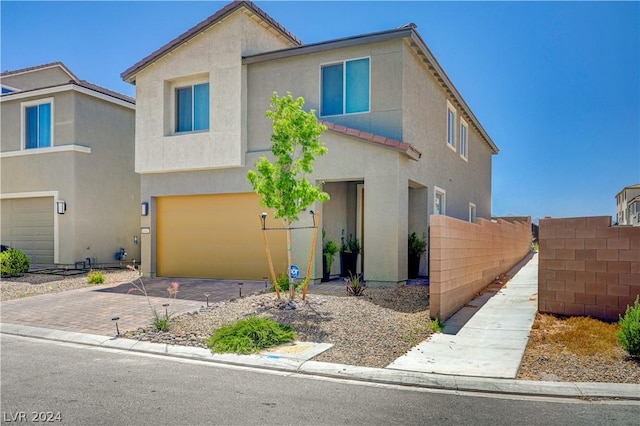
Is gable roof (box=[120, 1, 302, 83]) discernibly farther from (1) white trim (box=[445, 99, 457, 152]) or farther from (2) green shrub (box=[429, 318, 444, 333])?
(2) green shrub (box=[429, 318, 444, 333])

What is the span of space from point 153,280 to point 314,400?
11.0 metres

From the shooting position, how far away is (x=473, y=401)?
532 cm

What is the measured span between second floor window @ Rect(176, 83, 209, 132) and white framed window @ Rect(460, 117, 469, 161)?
416 inches

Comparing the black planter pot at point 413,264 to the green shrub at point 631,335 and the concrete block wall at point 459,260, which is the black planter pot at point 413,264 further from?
the green shrub at point 631,335

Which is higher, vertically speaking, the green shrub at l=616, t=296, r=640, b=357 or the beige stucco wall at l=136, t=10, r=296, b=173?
the beige stucco wall at l=136, t=10, r=296, b=173

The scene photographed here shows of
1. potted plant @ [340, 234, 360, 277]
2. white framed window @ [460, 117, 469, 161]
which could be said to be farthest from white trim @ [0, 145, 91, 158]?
white framed window @ [460, 117, 469, 161]

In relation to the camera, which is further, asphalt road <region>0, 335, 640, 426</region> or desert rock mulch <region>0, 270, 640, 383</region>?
Result: desert rock mulch <region>0, 270, 640, 383</region>

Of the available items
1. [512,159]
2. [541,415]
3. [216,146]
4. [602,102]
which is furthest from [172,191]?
[512,159]

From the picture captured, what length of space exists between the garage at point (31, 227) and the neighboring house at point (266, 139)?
5257 mm

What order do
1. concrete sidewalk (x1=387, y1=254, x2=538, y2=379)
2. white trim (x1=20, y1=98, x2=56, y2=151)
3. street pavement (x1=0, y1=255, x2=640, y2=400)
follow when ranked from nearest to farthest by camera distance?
street pavement (x1=0, y1=255, x2=640, y2=400) < concrete sidewalk (x1=387, y1=254, x2=538, y2=379) < white trim (x1=20, y1=98, x2=56, y2=151)

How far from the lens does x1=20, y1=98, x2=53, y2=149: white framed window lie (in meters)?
18.2

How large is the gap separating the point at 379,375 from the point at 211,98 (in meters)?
10.7

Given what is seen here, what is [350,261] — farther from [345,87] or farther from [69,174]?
[69,174]

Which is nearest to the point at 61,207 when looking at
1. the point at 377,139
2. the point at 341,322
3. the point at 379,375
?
the point at 377,139
